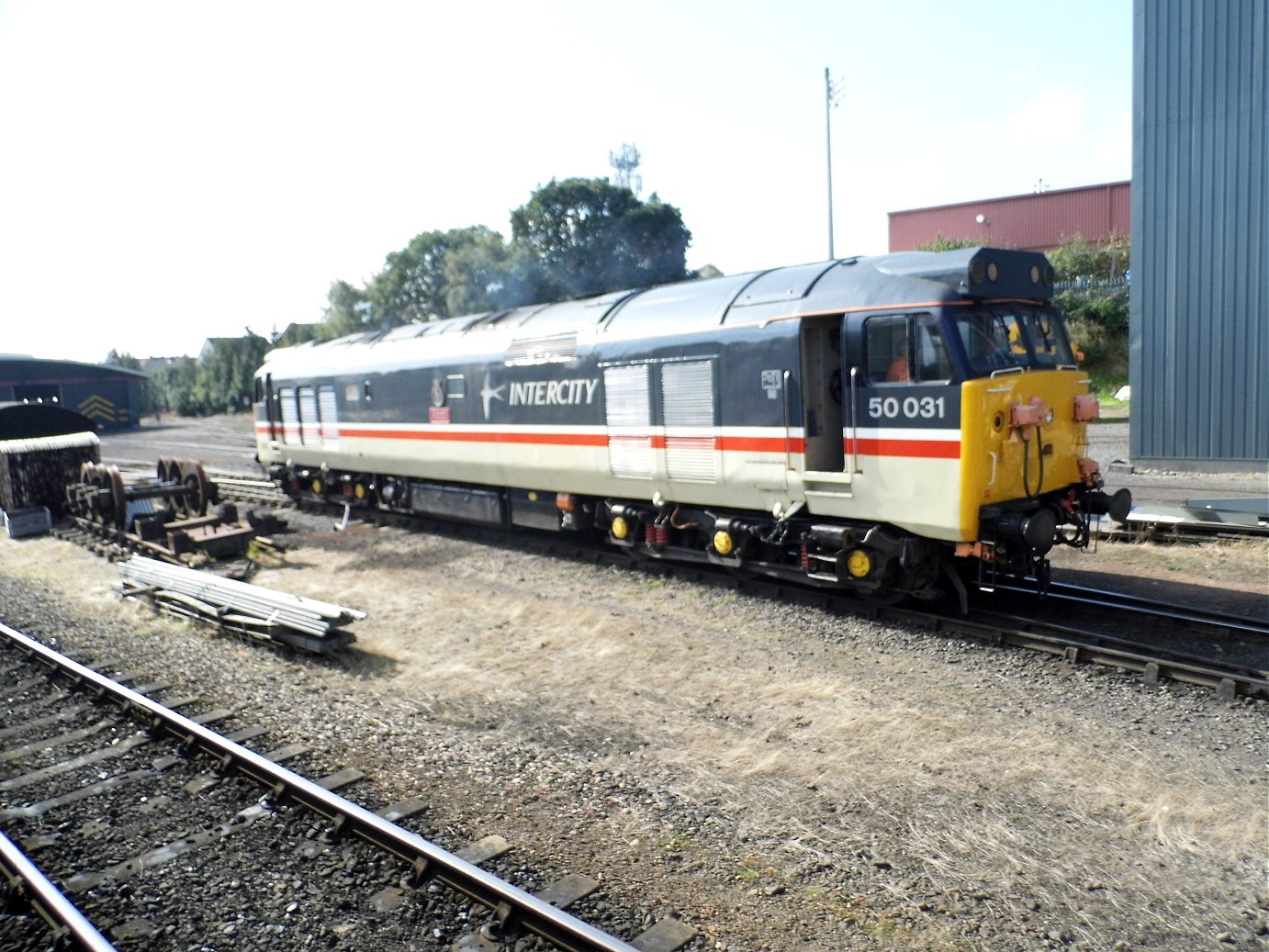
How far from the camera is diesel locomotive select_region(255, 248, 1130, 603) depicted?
8.28 meters

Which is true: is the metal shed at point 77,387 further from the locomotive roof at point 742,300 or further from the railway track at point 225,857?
the railway track at point 225,857

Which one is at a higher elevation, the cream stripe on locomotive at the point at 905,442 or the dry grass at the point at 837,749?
the cream stripe on locomotive at the point at 905,442

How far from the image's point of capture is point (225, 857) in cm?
536

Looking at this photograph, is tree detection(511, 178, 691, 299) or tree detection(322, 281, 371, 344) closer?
tree detection(511, 178, 691, 299)

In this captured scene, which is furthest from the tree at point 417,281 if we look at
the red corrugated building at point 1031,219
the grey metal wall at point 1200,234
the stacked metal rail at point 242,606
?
the stacked metal rail at point 242,606

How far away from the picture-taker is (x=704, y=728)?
22.9ft

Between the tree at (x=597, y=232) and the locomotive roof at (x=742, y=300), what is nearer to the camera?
the locomotive roof at (x=742, y=300)

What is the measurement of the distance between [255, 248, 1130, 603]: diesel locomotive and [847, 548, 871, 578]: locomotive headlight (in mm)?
21

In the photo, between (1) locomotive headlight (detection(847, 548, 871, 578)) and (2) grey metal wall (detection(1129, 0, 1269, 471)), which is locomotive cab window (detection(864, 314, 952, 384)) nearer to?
(1) locomotive headlight (detection(847, 548, 871, 578))

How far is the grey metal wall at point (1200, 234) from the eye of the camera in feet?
53.2

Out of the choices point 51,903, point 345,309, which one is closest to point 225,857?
point 51,903

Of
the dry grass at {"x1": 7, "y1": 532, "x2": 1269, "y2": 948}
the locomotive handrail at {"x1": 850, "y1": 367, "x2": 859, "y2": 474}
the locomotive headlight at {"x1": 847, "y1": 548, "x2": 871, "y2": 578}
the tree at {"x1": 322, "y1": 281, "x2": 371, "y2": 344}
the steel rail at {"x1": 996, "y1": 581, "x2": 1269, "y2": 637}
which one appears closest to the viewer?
the dry grass at {"x1": 7, "y1": 532, "x2": 1269, "y2": 948}

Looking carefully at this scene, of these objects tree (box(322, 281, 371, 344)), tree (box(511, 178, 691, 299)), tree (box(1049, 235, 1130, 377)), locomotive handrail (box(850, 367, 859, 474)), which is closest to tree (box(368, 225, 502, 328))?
tree (box(322, 281, 371, 344))

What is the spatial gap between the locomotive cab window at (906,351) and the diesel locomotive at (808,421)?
0.7 inches
